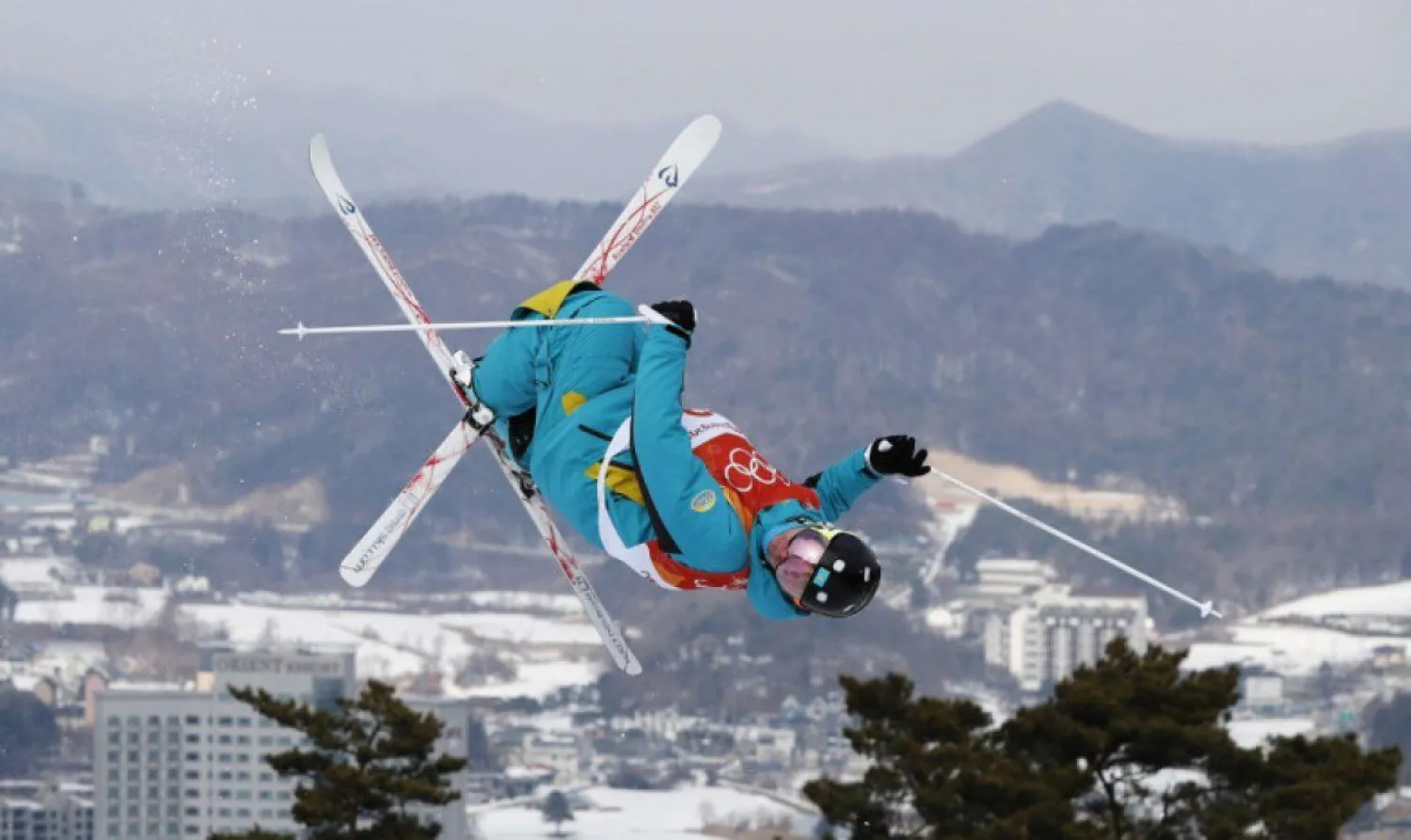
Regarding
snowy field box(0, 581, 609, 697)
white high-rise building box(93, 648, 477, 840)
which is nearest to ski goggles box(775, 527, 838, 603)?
white high-rise building box(93, 648, 477, 840)

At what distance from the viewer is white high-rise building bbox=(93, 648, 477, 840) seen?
67.6 m

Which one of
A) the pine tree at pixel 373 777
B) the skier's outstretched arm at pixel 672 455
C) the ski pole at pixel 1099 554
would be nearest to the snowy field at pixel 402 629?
the pine tree at pixel 373 777

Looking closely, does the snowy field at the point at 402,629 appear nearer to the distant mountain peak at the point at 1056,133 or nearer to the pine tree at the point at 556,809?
the pine tree at the point at 556,809

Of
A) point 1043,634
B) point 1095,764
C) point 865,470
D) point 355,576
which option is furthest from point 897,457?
point 1043,634

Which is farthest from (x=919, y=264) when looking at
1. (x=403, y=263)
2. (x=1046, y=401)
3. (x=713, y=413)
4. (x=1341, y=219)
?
(x=713, y=413)

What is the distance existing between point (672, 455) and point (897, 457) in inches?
26.3

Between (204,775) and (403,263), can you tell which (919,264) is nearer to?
(403,263)

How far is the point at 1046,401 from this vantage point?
118000 mm

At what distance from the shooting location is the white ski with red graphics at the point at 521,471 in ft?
25.3

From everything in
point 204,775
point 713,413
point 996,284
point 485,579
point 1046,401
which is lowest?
point 713,413

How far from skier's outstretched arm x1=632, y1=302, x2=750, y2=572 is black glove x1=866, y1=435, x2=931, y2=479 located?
52 cm

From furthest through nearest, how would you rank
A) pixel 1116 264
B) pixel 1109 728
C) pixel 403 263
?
pixel 1116 264, pixel 403 263, pixel 1109 728

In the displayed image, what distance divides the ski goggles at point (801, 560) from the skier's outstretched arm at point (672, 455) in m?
0.20

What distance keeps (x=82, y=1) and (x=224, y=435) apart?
31.9 metres
